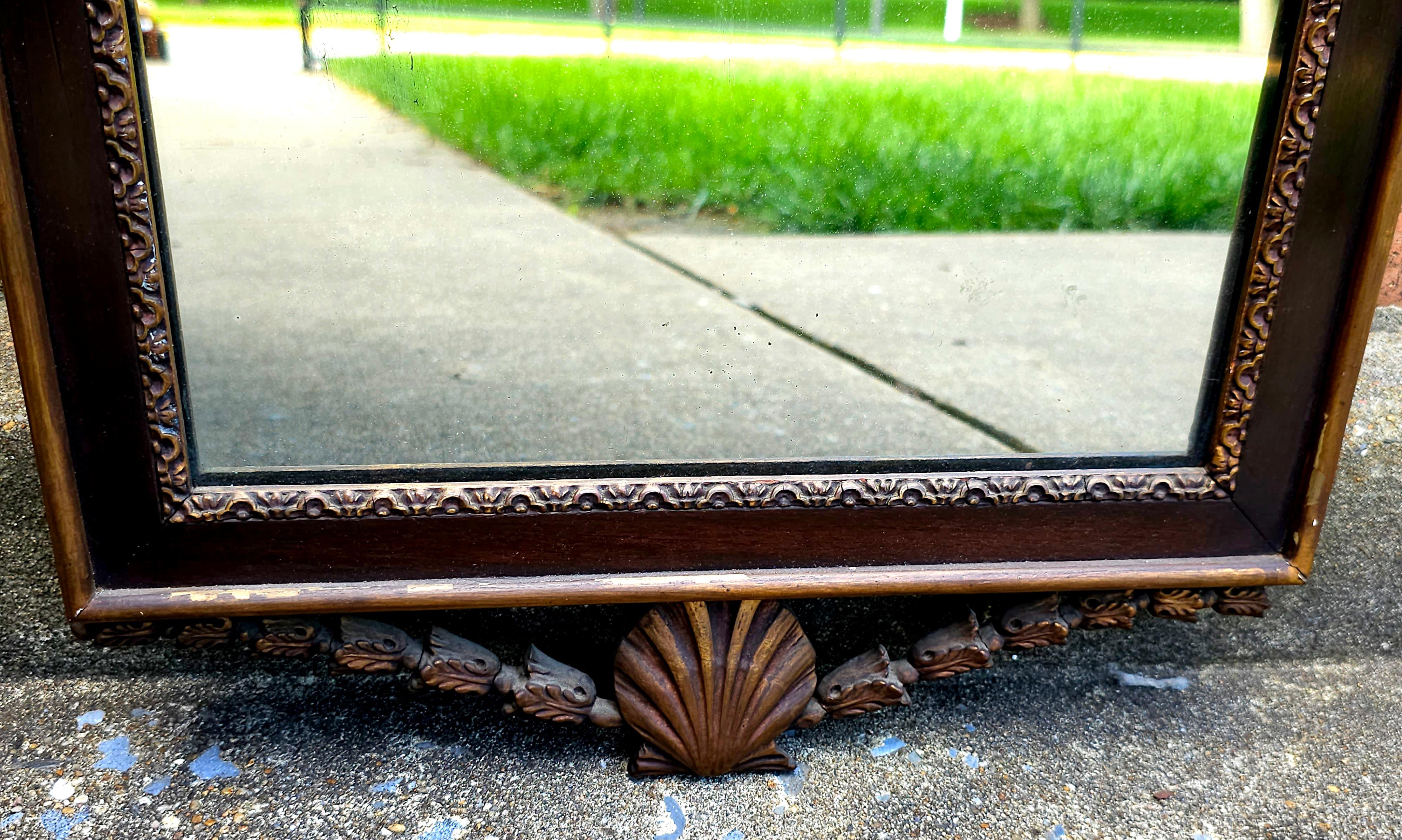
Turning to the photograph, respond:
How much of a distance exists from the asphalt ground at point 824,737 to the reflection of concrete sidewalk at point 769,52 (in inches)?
21.8

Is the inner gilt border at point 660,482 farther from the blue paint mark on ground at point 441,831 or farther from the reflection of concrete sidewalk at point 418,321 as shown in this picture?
the blue paint mark on ground at point 441,831

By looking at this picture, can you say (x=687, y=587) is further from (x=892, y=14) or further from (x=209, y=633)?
(x=892, y=14)

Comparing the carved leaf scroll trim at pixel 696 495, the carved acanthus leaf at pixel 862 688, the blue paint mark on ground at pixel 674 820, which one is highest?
the carved leaf scroll trim at pixel 696 495

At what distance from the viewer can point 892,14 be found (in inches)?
35.1

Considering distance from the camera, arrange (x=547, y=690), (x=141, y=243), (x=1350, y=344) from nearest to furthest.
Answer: (x=141, y=243), (x=1350, y=344), (x=547, y=690)

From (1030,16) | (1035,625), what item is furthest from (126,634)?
(1030,16)

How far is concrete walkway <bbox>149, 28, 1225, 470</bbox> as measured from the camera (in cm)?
84

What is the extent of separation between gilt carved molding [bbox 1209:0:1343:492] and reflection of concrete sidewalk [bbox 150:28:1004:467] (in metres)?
0.20

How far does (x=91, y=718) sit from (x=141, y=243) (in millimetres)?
547

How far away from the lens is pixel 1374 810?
100cm

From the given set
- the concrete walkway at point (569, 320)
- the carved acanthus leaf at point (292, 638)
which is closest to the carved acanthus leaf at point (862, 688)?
the concrete walkway at point (569, 320)

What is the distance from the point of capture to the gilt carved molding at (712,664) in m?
0.96

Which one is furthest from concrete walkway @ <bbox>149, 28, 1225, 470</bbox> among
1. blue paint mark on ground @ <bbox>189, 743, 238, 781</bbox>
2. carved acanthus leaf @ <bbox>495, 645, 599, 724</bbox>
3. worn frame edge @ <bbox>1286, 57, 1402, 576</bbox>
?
blue paint mark on ground @ <bbox>189, 743, 238, 781</bbox>

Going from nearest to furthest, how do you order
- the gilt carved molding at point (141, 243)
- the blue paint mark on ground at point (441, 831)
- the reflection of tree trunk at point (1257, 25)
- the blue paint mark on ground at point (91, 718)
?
the gilt carved molding at point (141, 243), the reflection of tree trunk at point (1257, 25), the blue paint mark on ground at point (441, 831), the blue paint mark on ground at point (91, 718)
